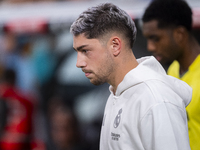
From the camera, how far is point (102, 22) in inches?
59.7

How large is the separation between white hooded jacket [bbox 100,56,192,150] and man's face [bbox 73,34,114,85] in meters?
0.10

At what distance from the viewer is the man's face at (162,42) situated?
226cm

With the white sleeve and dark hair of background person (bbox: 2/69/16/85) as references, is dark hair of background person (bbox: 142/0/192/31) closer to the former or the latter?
the white sleeve

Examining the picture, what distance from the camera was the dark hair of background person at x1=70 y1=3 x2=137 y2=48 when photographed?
4.94ft

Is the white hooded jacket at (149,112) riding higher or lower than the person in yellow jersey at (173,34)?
lower

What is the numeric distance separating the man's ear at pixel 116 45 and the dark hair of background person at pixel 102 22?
1.7 inches

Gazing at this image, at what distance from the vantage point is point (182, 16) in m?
2.32

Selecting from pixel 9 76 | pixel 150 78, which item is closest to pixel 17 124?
pixel 9 76

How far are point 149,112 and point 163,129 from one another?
3.4 inches

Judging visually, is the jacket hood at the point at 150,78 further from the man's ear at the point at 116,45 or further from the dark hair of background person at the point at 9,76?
the dark hair of background person at the point at 9,76

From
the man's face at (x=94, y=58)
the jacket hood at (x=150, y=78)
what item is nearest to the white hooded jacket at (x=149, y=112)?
the jacket hood at (x=150, y=78)

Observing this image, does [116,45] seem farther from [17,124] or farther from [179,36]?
[17,124]

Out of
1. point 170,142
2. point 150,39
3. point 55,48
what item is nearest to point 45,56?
point 55,48

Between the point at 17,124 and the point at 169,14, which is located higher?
the point at 169,14
